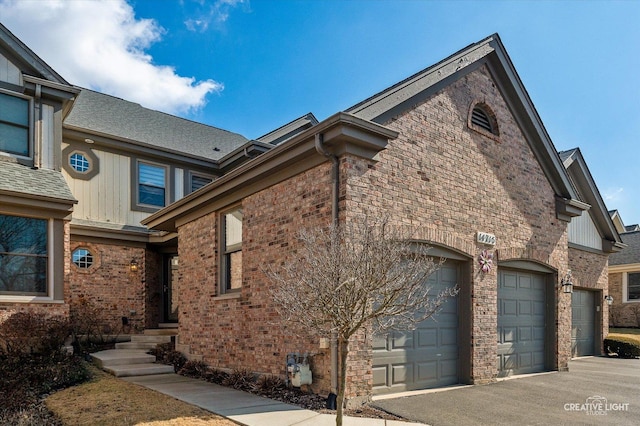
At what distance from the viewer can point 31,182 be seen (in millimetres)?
11367

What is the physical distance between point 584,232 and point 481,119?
8.26m

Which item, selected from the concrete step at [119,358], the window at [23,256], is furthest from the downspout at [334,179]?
the window at [23,256]

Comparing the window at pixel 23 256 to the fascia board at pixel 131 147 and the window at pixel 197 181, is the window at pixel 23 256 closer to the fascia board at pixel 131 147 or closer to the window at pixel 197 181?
the fascia board at pixel 131 147

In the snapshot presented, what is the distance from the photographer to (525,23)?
940 centimetres

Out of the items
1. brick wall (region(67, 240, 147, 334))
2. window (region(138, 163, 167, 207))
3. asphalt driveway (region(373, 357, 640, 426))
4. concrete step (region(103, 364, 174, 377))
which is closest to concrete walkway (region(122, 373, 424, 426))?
concrete step (region(103, 364, 174, 377))

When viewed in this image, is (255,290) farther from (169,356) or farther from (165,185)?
(165,185)

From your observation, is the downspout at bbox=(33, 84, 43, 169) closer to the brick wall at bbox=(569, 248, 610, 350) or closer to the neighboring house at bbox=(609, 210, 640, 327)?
the brick wall at bbox=(569, 248, 610, 350)

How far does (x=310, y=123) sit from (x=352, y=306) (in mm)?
11958

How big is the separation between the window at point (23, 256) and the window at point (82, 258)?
2.73 m

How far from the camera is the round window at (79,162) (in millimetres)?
14695

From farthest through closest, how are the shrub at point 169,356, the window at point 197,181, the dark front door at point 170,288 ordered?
the window at point 197,181 → the dark front door at point 170,288 → the shrub at point 169,356

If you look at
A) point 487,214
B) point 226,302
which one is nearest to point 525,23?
point 487,214

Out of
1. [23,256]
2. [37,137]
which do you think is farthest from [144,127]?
[23,256]

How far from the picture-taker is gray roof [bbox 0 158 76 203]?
10.9 meters
